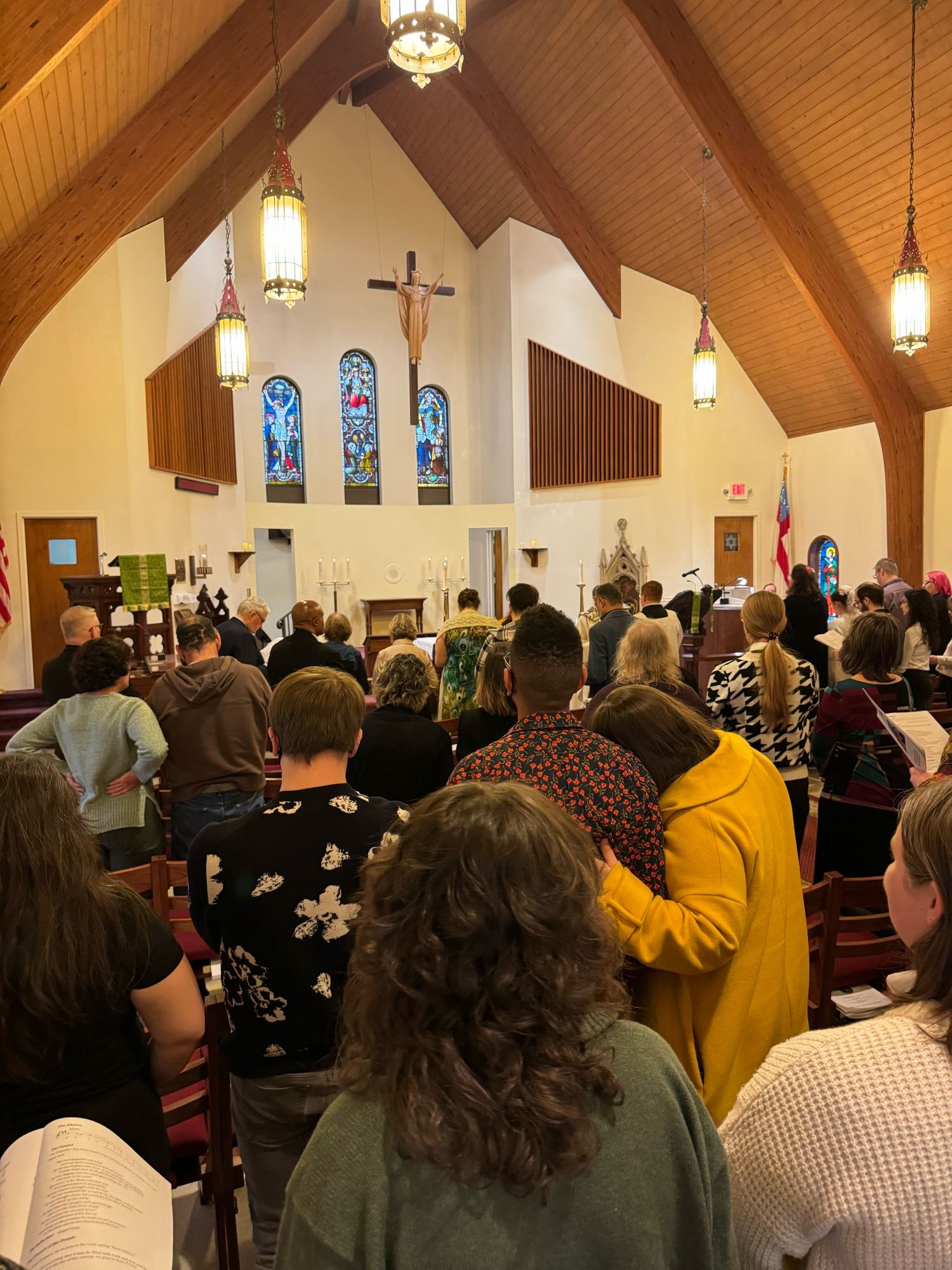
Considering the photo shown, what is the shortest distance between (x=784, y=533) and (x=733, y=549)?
706 mm

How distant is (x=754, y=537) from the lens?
12.4 meters

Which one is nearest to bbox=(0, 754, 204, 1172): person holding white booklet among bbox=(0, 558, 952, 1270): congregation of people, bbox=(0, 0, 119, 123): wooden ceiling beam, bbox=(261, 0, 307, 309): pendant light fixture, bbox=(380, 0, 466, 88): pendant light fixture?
bbox=(0, 558, 952, 1270): congregation of people

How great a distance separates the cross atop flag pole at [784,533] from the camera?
39.4ft

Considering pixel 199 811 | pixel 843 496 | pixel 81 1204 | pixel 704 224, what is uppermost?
pixel 704 224

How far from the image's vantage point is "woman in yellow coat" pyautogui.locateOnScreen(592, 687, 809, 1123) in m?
1.52

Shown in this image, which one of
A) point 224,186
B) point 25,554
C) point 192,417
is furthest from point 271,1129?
point 224,186

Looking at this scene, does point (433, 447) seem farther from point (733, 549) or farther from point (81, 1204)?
point (81, 1204)

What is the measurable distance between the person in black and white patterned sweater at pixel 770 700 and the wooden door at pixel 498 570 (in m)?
10.5

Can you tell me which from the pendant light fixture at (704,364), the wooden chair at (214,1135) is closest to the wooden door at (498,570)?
the pendant light fixture at (704,364)

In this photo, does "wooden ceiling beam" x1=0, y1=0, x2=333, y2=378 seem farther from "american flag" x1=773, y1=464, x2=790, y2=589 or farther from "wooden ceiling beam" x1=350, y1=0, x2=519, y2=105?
"american flag" x1=773, y1=464, x2=790, y2=589

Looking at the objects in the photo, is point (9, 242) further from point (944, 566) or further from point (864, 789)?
point (944, 566)

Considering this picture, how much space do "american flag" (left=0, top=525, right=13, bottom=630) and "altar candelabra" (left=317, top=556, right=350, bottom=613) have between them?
5187 mm

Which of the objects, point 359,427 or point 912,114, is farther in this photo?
point 359,427

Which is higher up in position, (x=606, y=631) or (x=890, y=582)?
(x=890, y=582)
